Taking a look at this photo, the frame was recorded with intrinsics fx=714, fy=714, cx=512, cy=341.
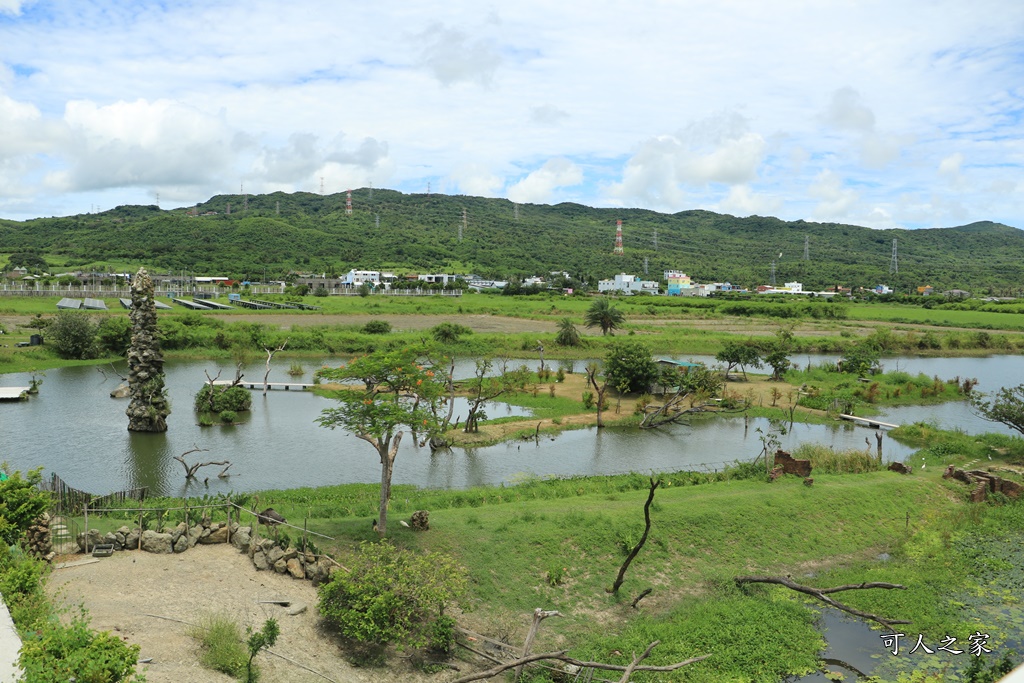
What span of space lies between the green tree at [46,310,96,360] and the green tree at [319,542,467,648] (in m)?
48.8

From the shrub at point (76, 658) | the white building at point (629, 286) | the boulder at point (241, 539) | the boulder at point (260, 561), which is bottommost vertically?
the boulder at point (260, 561)

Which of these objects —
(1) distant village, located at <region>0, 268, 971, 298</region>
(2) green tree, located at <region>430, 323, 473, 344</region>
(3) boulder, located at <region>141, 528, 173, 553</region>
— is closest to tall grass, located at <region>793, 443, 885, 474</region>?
(3) boulder, located at <region>141, 528, 173, 553</region>

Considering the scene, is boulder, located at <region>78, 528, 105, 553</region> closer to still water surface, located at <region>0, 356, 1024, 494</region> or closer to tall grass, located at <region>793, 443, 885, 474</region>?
still water surface, located at <region>0, 356, 1024, 494</region>

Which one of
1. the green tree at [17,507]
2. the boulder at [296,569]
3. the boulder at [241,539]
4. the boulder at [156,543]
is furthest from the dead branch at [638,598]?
the green tree at [17,507]

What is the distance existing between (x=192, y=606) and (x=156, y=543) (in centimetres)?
302

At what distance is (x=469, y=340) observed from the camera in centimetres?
6650

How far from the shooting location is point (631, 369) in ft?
144

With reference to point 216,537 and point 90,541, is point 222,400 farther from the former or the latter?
point 90,541

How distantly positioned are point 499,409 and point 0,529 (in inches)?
1140

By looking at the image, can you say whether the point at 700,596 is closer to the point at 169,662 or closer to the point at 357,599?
the point at 357,599

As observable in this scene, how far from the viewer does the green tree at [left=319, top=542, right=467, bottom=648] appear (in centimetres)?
1431

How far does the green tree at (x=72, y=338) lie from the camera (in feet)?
177

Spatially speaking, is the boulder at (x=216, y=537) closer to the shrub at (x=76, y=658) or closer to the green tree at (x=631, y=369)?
the shrub at (x=76, y=658)

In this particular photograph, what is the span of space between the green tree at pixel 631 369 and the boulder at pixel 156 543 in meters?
30.0
